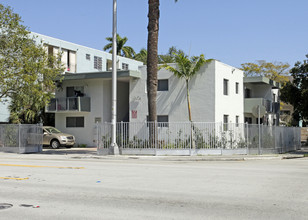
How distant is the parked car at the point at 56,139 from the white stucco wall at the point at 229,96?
11.1 m

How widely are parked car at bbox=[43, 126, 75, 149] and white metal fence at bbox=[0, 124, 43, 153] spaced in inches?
197

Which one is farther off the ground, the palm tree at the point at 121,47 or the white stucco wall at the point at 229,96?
the palm tree at the point at 121,47

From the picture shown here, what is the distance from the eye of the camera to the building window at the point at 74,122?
1350 inches

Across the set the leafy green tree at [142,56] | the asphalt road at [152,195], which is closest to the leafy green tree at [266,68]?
the leafy green tree at [142,56]

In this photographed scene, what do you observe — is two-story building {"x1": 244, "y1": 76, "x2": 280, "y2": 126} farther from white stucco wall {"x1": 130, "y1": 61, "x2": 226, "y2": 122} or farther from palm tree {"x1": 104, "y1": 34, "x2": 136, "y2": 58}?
palm tree {"x1": 104, "y1": 34, "x2": 136, "y2": 58}

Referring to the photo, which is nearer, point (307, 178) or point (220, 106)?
point (307, 178)

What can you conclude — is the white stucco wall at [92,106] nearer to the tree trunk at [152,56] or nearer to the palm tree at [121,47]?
the tree trunk at [152,56]

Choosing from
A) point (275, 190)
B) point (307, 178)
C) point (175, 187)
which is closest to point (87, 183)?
point (175, 187)

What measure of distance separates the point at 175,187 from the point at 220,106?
68.9ft

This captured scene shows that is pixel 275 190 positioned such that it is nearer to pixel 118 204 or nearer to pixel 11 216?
pixel 118 204

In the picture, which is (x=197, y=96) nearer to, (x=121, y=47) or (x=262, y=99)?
(x=262, y=99)

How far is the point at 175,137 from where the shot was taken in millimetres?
23312

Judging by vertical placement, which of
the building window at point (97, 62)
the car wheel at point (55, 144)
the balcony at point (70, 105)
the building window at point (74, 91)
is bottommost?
the car wheel at point (55, 144)

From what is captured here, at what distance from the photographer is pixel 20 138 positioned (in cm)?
2509
